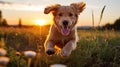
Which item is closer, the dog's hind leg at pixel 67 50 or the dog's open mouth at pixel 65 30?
the dog's hind leg at pixel 67 50

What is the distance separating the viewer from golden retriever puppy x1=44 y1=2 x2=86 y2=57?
6.95m

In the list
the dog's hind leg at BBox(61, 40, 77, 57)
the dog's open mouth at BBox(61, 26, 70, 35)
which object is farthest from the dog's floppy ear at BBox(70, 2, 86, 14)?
the dog's hind leg at BBox(61, 40, 77, 57)

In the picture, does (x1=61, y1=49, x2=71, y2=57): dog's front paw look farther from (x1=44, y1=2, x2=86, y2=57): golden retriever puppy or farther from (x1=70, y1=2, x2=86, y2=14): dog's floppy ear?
(x1=70, y1=2, x2=86, y2=14): dog's floppy ear

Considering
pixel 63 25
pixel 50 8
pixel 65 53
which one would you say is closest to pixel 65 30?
pixel 63 25

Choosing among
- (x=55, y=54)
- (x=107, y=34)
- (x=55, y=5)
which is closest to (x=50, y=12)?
(x=55, y=5)

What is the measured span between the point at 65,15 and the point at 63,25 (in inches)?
12.2

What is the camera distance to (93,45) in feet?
27.5

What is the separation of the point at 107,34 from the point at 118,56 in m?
2.47

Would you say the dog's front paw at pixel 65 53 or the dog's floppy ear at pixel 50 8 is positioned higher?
the dog's floppy ear at pixel 50 8

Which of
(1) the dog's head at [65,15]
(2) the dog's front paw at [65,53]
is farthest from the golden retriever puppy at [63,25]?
(2) the dog's front paw at [65,53]

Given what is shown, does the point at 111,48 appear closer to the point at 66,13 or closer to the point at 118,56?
the point at 118,56

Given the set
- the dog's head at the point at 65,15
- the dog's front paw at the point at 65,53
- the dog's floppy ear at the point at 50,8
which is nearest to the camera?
the dog's front paw at the point at 65,53

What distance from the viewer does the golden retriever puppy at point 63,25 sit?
6953 millimetres

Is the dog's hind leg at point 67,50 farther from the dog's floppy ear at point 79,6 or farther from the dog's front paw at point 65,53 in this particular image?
the dog's floppy ear at point 79,6
